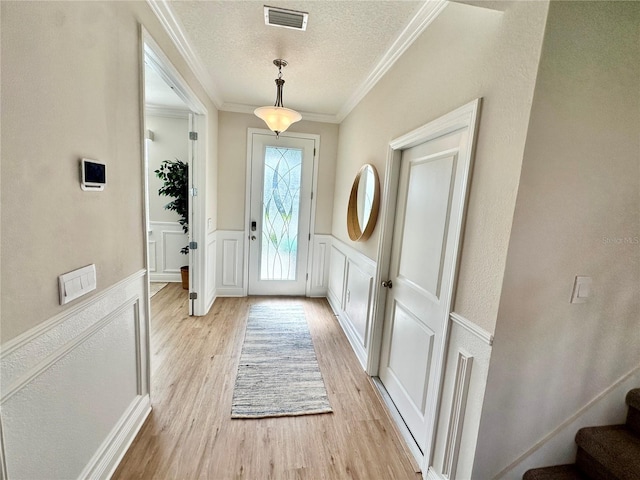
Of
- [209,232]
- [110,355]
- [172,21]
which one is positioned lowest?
[110,355]

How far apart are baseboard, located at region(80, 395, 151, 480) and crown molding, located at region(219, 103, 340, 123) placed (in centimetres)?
322

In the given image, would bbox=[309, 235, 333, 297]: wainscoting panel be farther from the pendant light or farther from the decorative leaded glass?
the pendant light

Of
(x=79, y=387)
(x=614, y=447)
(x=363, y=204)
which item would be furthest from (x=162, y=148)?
(x=614, y=447)

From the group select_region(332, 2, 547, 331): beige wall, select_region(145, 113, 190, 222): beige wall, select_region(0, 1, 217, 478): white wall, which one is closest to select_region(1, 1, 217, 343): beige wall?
select_region(0, 1, 217, 478): white wall

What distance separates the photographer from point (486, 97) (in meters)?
1.15

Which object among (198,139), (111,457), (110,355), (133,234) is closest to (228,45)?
(198,139)

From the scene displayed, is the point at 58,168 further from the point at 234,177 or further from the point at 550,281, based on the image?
the point at 234,177

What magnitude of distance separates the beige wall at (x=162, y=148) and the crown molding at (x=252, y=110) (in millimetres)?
1077

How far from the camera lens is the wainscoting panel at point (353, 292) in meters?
2.40

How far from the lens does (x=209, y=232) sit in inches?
129

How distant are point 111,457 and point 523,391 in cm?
200

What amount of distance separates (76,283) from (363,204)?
2132 mm

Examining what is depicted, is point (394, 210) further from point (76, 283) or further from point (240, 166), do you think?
point (240, 166)

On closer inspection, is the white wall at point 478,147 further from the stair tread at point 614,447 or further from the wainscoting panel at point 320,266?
the wainscoting panel at point 320,266
